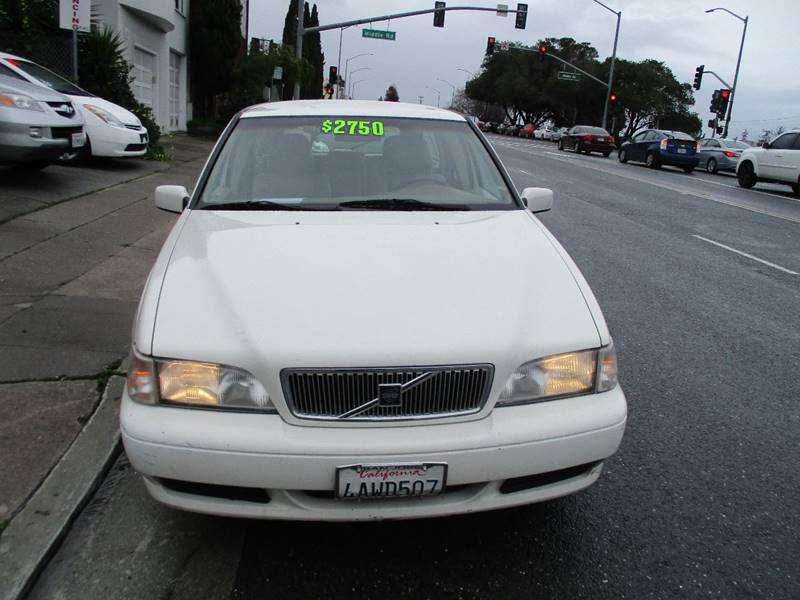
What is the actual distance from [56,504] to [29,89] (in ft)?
26.3

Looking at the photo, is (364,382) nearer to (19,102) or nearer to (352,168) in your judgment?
(352,168)

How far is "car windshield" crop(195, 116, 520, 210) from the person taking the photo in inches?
141

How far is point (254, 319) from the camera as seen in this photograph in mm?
2416

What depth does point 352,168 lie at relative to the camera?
12.5 feet

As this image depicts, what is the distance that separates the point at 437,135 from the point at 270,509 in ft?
8.22

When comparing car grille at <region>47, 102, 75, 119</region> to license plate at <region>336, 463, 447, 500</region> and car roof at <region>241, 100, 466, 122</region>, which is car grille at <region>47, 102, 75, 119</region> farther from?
license plate at <region>336, 463, 447, 500</region>

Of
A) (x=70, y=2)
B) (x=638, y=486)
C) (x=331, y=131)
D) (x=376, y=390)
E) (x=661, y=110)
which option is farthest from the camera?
(x=661, y=110)

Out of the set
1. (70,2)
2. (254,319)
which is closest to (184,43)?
(70,2)

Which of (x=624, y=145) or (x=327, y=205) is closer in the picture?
(x=327, y=205)

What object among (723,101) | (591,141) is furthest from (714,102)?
(591,141)

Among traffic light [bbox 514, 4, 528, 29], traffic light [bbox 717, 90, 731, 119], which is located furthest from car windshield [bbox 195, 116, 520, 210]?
traffic light [bbox 717, 90, 731, 119]

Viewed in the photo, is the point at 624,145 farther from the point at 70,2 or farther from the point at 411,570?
the point at 411,570

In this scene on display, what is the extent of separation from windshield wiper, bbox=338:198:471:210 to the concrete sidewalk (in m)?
1.56

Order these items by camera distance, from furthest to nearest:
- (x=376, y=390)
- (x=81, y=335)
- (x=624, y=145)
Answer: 1. (x=624, y=145)
2. (x=81, y=335)
3. (x=376, y=390)
